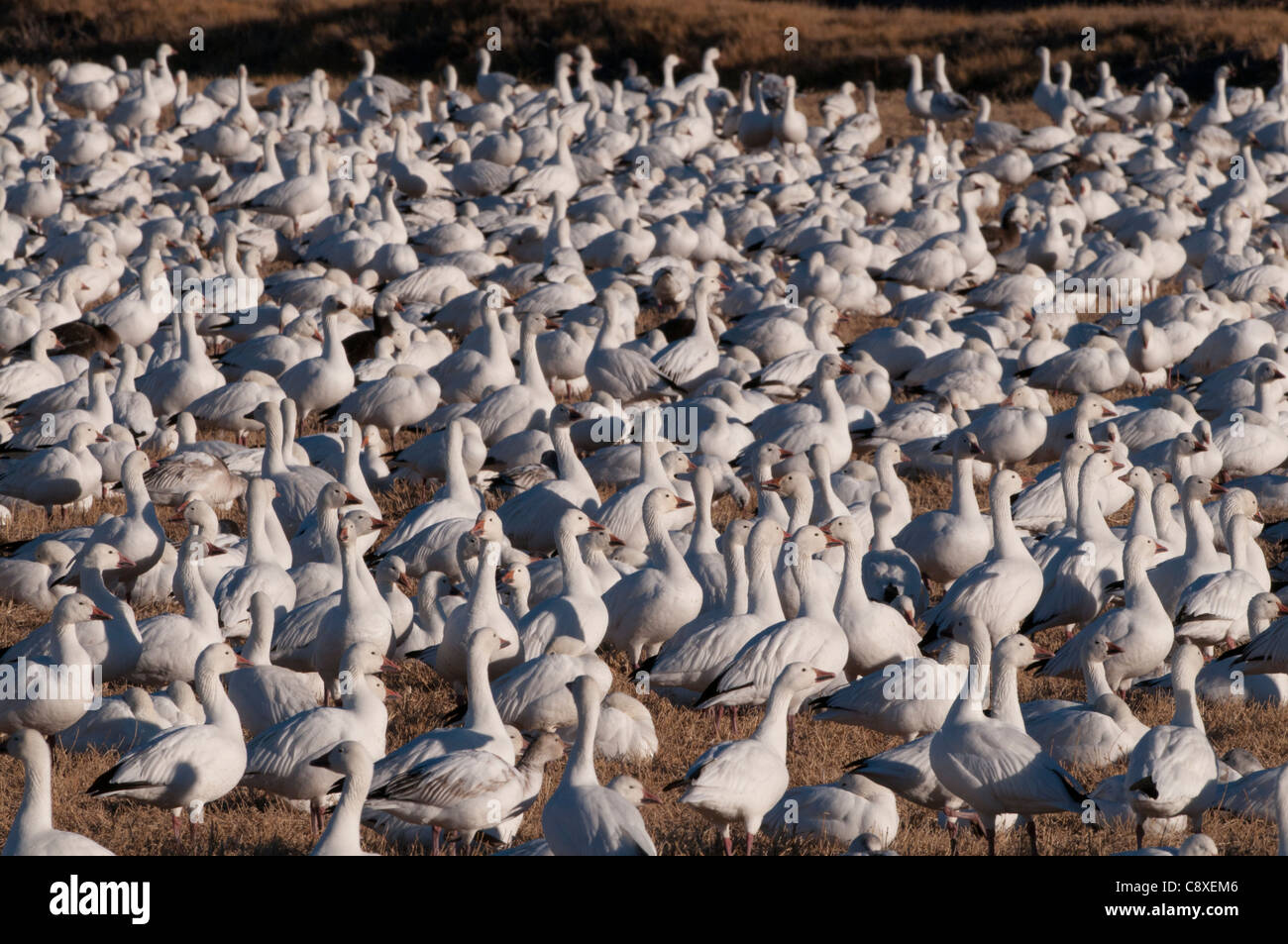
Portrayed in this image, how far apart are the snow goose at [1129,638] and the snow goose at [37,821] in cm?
415

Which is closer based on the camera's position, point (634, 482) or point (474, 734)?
point (474, 734)

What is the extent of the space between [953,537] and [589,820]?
13.8ft

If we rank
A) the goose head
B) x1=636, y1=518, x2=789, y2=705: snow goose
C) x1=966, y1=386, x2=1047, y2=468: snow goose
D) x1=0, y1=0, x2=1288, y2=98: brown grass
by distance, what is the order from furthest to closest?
1. x1=0, y1=0, x2=1288, y2=98: brown grass
2. x1=966, y1=386, x2=1047, y2=468: snow goose
3. x1=636, y1=518, x2=789, y2=705: snow goose
4. the goose head

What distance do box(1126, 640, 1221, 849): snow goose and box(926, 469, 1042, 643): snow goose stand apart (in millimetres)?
2065

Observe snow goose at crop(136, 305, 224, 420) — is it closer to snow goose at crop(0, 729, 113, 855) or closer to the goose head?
the goose head

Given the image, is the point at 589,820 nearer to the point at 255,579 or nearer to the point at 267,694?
the point at 267,694

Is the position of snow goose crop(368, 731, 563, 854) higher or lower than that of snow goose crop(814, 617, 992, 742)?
higher

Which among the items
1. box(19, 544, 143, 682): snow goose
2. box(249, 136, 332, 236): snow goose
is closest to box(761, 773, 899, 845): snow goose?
box(19, 544, 143, 682): snow goose

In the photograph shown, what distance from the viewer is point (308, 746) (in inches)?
240

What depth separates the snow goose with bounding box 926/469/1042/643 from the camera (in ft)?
26.6

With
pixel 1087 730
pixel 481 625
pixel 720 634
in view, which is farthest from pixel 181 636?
pixel 1087 730

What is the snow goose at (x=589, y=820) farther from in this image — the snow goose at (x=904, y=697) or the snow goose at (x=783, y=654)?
the snow goose at (x=904, y=697)

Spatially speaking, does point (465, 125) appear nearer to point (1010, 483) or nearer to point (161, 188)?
point (161, 188)

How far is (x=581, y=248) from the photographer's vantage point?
676 inches
